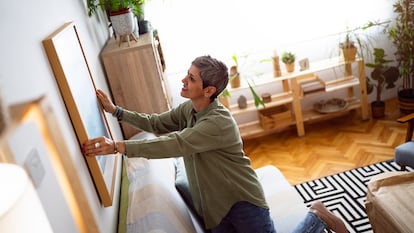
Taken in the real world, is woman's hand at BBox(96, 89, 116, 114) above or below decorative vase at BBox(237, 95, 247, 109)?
above

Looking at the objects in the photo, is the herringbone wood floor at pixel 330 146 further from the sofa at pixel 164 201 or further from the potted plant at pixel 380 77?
the sofa at pixel 164 201

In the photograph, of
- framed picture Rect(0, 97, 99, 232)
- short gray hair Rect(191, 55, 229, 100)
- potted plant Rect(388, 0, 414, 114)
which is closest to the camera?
framed picture Rect(0, 97, 99, 232)

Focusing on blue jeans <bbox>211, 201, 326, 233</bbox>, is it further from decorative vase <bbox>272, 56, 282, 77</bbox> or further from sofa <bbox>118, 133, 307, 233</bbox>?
decorative vase <bbox>272, 56, 282, 77</bbox>

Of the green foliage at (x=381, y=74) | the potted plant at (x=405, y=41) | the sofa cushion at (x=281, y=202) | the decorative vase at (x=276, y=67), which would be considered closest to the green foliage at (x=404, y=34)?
the potted plant at (x=405, y=41)

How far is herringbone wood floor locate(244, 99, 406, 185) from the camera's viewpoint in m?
3.26

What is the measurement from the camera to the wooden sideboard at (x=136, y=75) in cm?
227

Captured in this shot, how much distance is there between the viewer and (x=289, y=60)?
3.68 metres

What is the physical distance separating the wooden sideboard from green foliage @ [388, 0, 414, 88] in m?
2.71

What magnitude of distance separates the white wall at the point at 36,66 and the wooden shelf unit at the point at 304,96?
242 cm

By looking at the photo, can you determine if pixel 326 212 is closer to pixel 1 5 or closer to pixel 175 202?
pixel 175 202

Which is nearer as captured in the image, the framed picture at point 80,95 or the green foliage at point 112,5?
the framed picture at point 80,95

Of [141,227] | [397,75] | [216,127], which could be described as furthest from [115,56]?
[397,75]

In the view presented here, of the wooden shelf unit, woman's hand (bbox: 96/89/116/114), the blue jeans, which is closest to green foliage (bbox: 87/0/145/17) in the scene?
woman's hand (bbox: 96/89/116/114)

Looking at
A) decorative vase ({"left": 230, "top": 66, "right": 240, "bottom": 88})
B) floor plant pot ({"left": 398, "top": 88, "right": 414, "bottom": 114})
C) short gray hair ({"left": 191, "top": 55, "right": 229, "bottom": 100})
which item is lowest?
floor plant pot ({"left": 398, "top": 88, "right": 414, "bottom": 114})
